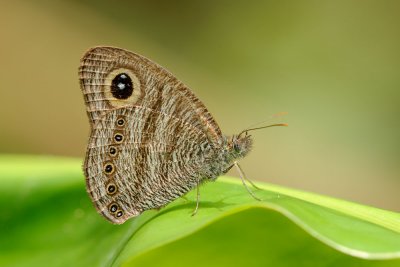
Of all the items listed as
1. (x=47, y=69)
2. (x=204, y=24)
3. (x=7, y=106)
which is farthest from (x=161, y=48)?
(x=7, y=106)

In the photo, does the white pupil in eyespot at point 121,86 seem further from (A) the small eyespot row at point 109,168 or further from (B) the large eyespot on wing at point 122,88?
(A) the small eyespot row at point 109,168

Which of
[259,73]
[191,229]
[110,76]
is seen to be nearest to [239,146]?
[110,76]

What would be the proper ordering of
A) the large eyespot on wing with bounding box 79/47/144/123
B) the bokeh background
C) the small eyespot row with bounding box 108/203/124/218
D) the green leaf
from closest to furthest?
the green leaf, the small eyespot row with bounding box 108/203/124/218, the large eyespot on wing with bounding box 79/47/144/123, the bokeh background

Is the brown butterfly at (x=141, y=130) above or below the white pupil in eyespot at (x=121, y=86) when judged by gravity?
below

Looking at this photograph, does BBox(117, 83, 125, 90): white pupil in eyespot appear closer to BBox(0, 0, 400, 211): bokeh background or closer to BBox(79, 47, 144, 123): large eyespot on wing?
BBox(79, 47, 144, 123): large eyespot on wing

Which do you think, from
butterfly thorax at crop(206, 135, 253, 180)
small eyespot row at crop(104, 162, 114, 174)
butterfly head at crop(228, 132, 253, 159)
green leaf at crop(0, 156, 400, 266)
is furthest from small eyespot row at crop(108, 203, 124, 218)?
butterfly head at crop(228, 132, 253, 159)

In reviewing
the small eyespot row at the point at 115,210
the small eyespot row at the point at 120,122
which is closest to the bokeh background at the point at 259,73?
the small eyespot row at the point at 120,122

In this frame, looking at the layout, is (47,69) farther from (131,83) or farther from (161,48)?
(131,83)
